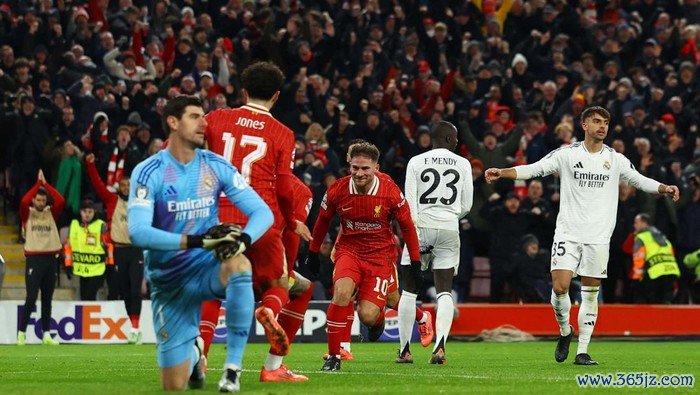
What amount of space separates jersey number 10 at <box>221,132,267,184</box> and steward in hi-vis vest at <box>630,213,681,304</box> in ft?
44.8

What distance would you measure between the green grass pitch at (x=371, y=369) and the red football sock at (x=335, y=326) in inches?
9.2

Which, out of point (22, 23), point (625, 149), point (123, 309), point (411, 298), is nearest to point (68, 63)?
point (22, 23)

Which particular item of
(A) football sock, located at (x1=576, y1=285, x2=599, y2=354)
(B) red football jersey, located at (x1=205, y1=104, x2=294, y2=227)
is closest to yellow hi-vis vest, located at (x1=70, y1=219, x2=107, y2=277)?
(A) football sock, located at (x1=576, y1=285, x2=599, y2=354)

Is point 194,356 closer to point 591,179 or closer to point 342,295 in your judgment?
point 342,295

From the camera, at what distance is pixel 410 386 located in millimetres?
10016

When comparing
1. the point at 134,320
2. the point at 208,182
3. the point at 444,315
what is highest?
the point at 208,182

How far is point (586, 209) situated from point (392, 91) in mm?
12185

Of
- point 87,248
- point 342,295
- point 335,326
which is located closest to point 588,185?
point 342,295

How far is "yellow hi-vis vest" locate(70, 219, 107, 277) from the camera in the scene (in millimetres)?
21502

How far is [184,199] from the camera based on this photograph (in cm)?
903

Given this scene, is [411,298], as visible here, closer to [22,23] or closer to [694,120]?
[22,23]

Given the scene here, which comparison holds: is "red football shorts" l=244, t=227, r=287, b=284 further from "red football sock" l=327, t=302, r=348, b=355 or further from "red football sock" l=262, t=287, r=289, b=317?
"red football sock" l=327, t=302, r=348, b=355

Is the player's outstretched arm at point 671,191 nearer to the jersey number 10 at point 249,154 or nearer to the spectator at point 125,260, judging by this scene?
the jersey number 10 at point 249,154

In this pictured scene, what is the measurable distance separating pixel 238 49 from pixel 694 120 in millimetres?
8961
